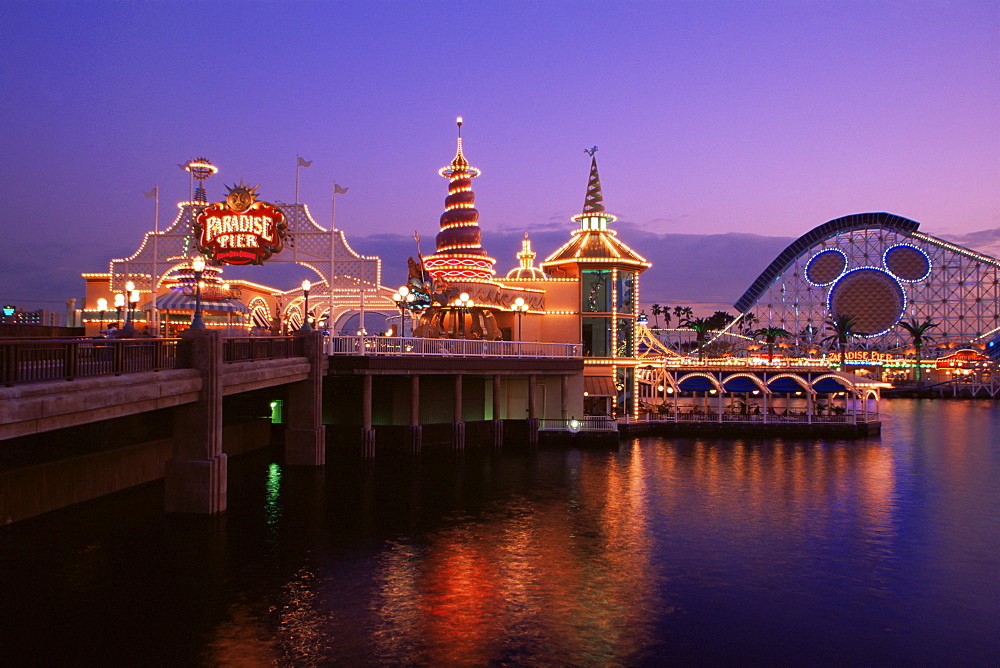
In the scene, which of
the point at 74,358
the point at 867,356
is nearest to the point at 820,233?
the point at 867,356

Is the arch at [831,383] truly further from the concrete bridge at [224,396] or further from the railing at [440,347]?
the railing at [440,347]

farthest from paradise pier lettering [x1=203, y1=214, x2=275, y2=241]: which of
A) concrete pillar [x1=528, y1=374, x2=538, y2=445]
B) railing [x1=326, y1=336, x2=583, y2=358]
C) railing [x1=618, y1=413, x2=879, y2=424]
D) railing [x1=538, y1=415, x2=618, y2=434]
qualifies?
railing [x1=618, y1=413, x2=879, y2=424]

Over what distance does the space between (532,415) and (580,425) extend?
108 inches

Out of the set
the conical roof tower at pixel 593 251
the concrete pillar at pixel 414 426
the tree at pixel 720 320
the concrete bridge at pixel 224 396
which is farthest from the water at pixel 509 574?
the tree at pixel 720 320

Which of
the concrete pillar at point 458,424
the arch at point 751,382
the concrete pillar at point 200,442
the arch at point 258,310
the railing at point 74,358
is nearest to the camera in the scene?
the railing at point 74,358

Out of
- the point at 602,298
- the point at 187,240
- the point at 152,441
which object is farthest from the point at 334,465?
the point at 602,298

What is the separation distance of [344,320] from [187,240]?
28496mm

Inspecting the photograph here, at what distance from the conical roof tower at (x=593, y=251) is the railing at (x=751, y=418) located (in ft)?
33.0

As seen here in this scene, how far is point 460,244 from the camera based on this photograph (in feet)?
157

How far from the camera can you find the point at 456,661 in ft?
44.9

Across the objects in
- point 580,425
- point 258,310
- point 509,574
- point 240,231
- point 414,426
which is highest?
point 240,231

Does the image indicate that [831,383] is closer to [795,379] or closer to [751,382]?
[795,379]

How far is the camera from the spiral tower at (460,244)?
154 ft

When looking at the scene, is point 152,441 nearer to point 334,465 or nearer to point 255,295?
point 334,465
